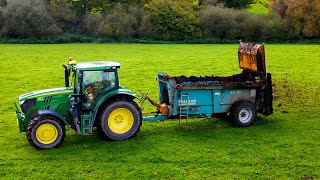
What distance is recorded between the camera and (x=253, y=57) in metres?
12.9

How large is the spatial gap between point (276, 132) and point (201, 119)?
2322 millimetres

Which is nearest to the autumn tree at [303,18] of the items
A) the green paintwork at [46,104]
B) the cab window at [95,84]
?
the cab window at [95,84]

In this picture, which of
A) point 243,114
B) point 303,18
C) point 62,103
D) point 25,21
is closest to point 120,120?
point 62,103

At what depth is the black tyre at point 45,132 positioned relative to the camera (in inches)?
390

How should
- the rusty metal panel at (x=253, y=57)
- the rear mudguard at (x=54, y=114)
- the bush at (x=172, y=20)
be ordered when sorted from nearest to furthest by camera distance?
the rear mudguard at (x=54, y=114)
the rusty metal panel at (x=253, y=57)
the bush at (x=172, y=20)

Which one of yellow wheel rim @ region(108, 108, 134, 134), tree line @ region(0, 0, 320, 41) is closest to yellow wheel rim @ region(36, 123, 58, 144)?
yellow wheel rim @ region(108, 108, 134, 134)

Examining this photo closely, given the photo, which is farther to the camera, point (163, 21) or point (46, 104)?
point (163, 21)

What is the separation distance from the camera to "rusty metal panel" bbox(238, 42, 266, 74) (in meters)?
12.7

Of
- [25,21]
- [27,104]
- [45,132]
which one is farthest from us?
[25,21]

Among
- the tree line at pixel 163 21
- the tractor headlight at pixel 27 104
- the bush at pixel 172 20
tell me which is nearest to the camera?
the tractor headlight at pixel 27 104

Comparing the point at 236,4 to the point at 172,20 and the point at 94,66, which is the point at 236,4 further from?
the point at 94,66

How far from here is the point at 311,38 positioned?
4816cm

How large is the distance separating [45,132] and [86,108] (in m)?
1.09

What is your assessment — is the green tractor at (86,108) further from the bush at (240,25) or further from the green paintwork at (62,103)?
the bush at (240,25)
